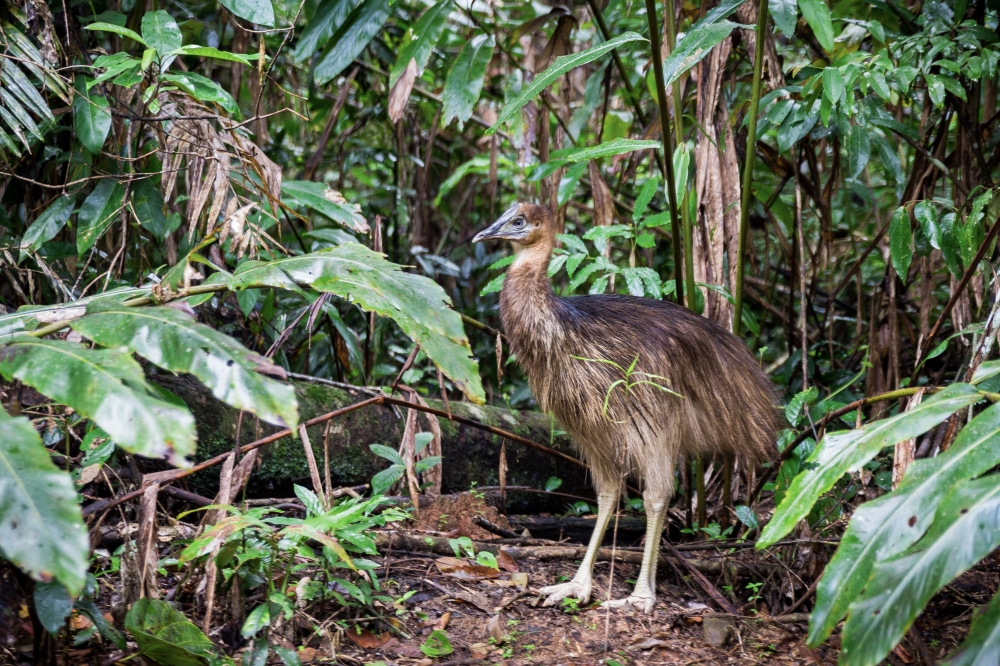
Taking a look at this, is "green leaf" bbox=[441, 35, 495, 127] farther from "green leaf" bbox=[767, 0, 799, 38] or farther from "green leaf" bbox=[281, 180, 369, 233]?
"green leaf" bbox=[767, 0, 799, 38]

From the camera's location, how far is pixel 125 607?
239cm

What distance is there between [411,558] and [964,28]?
3278mm

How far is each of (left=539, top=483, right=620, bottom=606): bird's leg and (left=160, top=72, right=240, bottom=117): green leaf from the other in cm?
225

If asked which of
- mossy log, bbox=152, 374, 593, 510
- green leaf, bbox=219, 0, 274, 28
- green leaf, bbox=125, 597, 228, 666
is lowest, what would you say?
mossy log, bbox=152, 374, 593, 510

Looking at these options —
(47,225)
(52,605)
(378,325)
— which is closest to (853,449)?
(52,605)

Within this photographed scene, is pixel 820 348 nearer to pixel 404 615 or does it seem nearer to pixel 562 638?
pixel 562 638

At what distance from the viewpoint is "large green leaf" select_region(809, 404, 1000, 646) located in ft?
6.02

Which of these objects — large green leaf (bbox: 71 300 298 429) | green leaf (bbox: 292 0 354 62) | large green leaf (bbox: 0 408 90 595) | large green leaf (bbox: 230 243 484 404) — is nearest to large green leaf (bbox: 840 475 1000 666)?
large green leaf (bbox: 230 243 484 404)

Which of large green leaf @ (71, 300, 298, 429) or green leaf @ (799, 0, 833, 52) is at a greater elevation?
green leaf @ (799, 0, 833, 52)

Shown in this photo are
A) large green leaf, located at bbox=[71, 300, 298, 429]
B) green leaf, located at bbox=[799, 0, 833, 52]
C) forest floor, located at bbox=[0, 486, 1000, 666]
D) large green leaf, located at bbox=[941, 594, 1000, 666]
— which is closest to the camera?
large green leaf, located at bbox=[941, 594, 1000, 666]

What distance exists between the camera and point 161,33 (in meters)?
3.23

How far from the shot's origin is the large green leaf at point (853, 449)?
196 cm

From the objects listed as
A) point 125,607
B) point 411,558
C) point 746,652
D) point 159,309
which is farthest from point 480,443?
point 159,309

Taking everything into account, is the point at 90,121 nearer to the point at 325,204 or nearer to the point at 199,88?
the point at 199,88
